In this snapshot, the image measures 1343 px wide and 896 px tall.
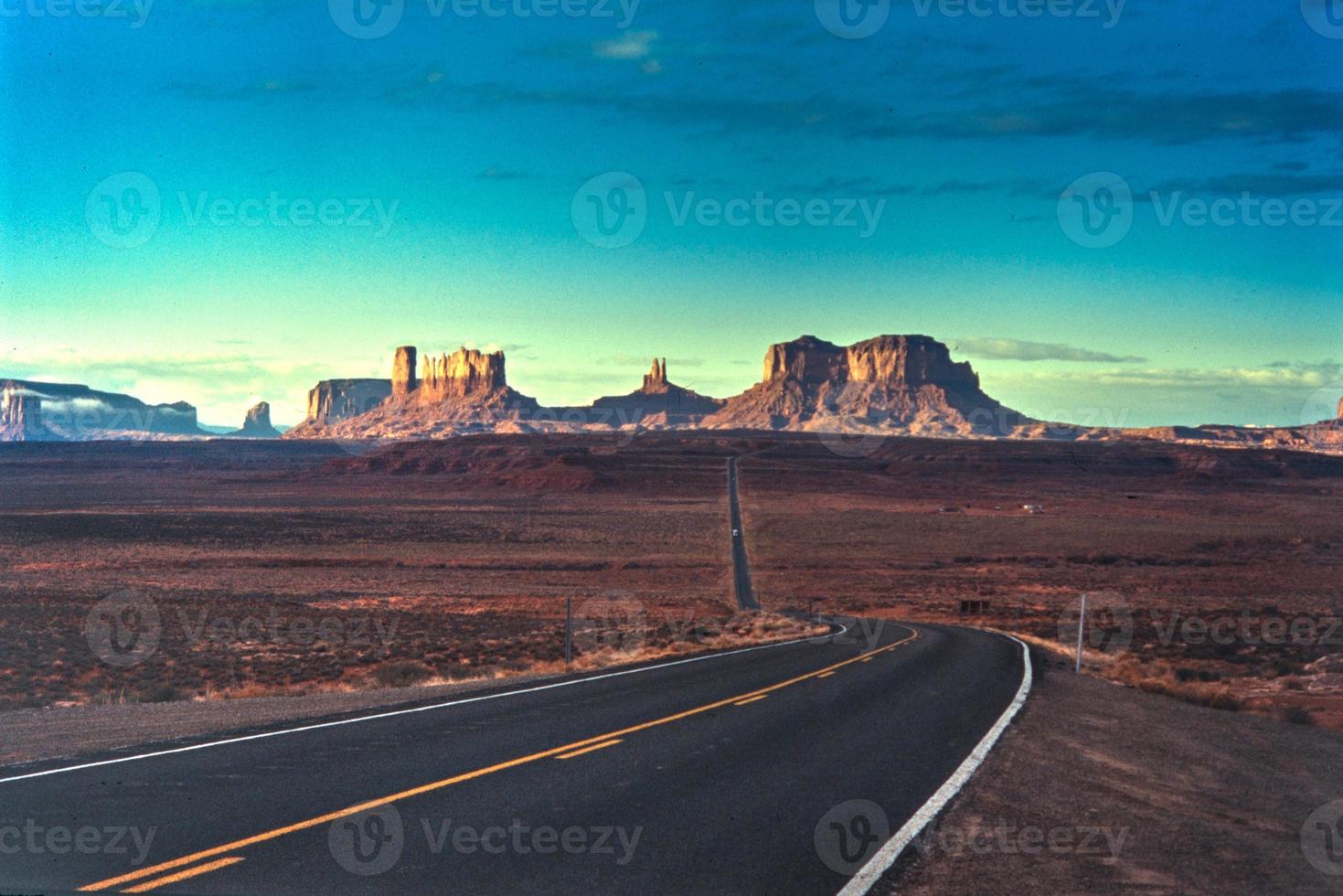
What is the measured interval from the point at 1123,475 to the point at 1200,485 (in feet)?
33.9

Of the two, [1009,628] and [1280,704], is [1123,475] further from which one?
[1280,704]

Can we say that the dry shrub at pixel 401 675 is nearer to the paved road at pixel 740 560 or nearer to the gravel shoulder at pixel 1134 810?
the gravel shoulder at pixel 1134 810

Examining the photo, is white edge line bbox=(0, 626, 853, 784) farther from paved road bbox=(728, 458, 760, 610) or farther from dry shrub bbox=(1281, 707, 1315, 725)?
paved road bbox=(728, 458, 760, 610)

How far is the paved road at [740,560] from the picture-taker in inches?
1813

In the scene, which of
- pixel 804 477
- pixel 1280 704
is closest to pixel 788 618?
pixel 1280 704

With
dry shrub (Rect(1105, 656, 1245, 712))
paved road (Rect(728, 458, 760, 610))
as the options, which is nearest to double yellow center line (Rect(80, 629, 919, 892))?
dry shrub (Rect(1105, 656, 1245, 712))

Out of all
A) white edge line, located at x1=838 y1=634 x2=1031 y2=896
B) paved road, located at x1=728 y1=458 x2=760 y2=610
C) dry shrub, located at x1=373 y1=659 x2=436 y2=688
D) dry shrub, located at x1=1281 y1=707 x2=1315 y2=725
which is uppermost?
white edge line, located at x1=838 y1=634 x2=1031 y2=896

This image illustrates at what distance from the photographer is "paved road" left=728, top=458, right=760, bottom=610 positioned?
Result: 151 feet

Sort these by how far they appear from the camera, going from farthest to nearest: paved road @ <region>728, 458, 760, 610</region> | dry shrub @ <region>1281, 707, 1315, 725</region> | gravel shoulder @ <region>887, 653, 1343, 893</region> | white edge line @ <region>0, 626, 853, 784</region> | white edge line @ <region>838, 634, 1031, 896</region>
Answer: paved road @ <region>728, 458, 760, 610</region>
dry shrub @ <region>1281, 707, 1315, 725</region>
white edge line @ <region>0, 626, 853, 784</region>
gravel shoulder @ <region>887, 653, 1343, 893</region>
white edge line @ <region>838, 634, 1031, 896</region>

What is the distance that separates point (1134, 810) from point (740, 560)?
53.7 meters

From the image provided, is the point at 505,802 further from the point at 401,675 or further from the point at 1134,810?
the point at 401,675

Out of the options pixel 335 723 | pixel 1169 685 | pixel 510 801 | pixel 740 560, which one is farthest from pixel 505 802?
pixel 740 560

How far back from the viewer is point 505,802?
340 inches

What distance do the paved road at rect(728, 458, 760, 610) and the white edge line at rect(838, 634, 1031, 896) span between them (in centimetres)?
3043
